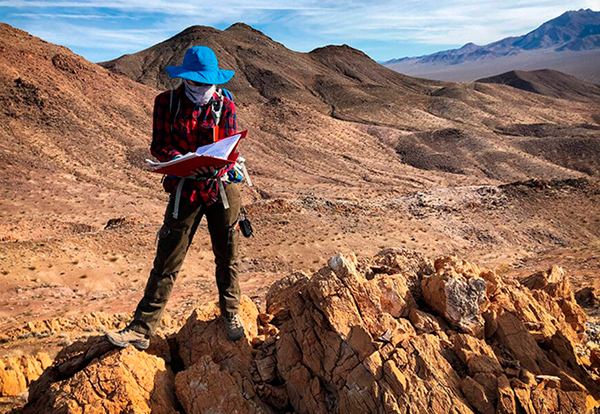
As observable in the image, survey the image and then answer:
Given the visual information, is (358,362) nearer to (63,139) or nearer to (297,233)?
(297,233)

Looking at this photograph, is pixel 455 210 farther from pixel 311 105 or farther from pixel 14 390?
pixel 311 105

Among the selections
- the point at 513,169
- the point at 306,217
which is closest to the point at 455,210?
the point at 306,217

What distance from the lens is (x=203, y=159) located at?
305cm

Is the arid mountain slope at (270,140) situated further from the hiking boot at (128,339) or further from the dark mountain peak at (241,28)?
the dark mountain peak at (241,28)

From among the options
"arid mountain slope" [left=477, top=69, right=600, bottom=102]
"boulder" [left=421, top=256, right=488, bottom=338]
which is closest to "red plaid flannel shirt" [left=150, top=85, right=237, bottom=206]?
"boulder" [left=421, top=256, right=488, bottom=338]

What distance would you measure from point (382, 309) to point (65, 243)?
10946 millimetres

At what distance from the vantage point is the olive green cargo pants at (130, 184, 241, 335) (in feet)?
11.5

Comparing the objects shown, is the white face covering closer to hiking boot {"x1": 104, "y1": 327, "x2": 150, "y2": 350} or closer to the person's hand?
the person's hand

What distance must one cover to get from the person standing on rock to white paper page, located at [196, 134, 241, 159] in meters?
0.17

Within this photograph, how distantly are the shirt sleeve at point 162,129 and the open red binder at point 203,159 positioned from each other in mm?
206

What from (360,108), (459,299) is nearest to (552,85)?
(360,108)

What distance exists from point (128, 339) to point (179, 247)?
0.85 metres

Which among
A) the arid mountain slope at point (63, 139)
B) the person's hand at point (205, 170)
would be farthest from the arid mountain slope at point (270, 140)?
the person's hand at point (205, 170)

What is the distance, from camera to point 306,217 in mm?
16656
